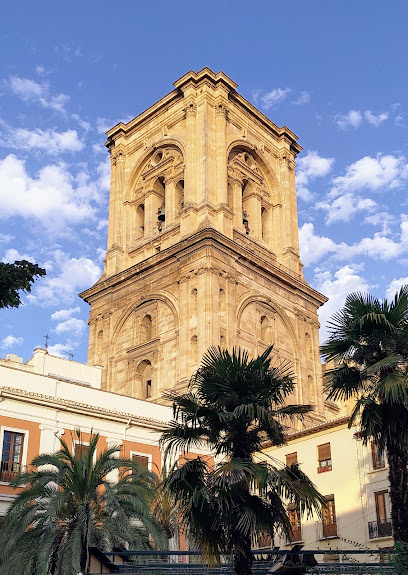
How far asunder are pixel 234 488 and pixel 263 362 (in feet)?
9.58

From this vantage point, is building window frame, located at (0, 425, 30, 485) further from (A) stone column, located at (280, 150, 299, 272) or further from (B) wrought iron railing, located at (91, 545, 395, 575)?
(A) stone column, located at (280, 150, 299, 272)

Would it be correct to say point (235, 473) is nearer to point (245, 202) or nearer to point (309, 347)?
point (309, 347)

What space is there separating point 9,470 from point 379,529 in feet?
44.1

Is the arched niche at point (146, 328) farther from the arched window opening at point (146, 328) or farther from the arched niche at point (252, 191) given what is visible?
the arched niche at point (252, 191)

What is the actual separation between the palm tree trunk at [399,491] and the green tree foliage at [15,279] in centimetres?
857

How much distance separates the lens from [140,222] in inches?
1977

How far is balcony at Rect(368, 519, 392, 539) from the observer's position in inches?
1156

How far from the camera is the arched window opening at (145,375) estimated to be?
139ft

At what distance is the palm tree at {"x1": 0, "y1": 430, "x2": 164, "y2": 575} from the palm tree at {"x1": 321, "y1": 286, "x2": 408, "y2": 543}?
595 centimetres

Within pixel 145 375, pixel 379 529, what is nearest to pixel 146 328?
pixel 145 375

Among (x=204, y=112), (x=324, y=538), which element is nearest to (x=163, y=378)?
(x=324, y=538)

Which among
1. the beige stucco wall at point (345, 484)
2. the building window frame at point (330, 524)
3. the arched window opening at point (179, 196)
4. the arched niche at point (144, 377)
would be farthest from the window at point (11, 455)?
the arched window opening at point (179, 196)

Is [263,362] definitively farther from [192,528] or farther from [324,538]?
[324,538]

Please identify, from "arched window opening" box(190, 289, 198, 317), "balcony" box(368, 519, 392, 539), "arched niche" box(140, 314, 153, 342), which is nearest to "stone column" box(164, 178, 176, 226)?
"arched niche" box(140, 314, 153, 342)
